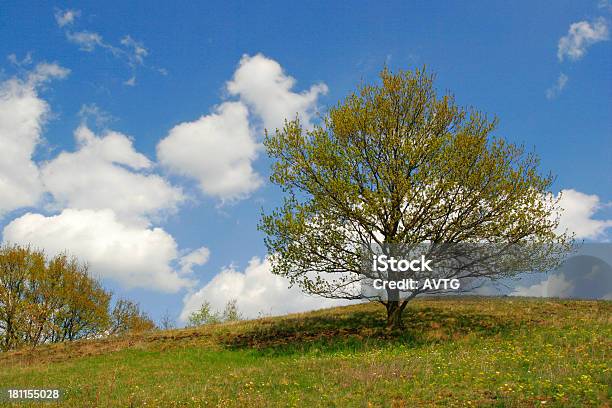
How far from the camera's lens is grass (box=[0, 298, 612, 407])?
15.1 m

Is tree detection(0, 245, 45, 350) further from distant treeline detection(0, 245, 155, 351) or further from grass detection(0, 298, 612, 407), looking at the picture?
grass detection(0, 298, 612, 407)

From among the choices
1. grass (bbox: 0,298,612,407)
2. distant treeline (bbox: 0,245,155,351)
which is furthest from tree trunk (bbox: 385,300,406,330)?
distant treeline (bbox: 0,245,155,351)

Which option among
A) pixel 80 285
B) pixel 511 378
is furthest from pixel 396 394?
pixel 80 285

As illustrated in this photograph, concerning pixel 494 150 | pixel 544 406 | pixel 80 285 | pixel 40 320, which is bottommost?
pixel 544 406

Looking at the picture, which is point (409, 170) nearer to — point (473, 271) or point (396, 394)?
point (473, 271)

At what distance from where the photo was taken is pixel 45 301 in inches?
2215

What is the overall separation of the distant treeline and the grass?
57.4ft

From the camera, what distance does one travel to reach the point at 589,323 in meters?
26.7

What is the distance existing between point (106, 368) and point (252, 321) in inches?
527

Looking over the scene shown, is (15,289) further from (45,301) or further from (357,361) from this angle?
(357,361)

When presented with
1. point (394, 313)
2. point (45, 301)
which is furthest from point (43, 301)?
point (394, 313)

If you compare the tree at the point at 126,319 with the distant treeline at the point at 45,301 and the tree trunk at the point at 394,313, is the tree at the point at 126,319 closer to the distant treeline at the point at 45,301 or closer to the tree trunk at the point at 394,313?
the distant treeline at the point at 45,301

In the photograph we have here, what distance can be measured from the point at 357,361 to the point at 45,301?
155 feet

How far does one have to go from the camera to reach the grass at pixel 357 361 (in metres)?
15.1
